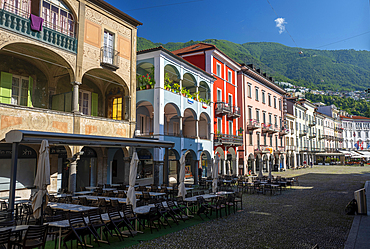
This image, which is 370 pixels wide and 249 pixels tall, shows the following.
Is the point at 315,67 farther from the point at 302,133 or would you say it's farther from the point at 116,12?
the point at 116,12

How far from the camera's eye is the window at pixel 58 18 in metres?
14.3

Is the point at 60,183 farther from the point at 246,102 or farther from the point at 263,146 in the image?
the point at 263,146

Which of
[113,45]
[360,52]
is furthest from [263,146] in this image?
[360,52]

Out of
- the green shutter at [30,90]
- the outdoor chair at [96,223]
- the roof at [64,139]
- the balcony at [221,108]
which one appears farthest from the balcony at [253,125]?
the outdoor chair at [96,223]

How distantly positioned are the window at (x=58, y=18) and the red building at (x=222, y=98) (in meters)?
16.0

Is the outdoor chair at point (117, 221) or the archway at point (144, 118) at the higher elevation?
the archway at point (144, 118)

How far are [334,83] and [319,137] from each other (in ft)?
354

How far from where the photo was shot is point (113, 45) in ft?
59.1

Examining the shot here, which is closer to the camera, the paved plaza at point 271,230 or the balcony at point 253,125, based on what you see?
the paved plaza at point 271,230

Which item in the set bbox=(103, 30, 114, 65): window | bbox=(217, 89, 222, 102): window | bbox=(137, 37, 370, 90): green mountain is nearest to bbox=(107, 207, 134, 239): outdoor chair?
bbox=(103, 30, 114, 65): window

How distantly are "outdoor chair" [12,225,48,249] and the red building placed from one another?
2200 centimetres

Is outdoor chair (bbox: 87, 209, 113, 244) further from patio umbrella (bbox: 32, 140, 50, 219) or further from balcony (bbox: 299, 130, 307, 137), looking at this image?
balcony (bbox: 299, 130, 307, 137)

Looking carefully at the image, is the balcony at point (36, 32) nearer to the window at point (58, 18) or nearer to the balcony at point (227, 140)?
the window at point (58, 18)

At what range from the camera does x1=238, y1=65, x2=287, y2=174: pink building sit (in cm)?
3525
